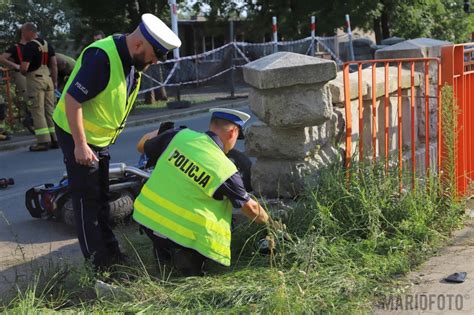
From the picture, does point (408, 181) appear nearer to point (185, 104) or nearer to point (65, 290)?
point (65, 290)

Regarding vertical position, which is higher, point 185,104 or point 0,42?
point 0,42

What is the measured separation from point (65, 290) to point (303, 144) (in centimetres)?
198

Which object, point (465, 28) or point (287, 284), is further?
point (465, 28)

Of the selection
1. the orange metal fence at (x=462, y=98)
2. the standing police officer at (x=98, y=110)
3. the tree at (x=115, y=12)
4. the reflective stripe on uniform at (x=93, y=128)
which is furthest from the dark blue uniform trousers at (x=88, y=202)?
the tree at (x=115, y=12)

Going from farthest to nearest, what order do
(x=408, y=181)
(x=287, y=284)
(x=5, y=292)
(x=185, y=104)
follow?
Answer: (x=185, y=104) < (x=408, y=181) < (x=5, y=292) < (x=287, y=284)

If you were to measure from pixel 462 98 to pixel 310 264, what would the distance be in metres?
2.58

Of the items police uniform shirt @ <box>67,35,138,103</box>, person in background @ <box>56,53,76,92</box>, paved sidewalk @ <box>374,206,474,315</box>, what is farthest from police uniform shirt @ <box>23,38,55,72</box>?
paved sidewalk @ <box>374,206,474,315</box>

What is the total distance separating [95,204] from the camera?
14.8 feet

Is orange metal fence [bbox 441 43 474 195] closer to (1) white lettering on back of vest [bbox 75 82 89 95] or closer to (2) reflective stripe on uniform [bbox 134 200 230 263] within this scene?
(2) reflective stripe on uniform [bbox 134 200 230 263]

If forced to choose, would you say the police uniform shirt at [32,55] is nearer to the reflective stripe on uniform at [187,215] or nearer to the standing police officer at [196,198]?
the standing police officer at [196,198]

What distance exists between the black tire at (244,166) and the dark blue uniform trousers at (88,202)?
153cm

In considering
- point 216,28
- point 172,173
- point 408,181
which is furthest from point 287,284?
point 216,28

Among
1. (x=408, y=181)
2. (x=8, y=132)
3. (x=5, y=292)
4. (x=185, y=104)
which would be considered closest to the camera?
(x=5, y=292)

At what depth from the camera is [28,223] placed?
6391 mm
